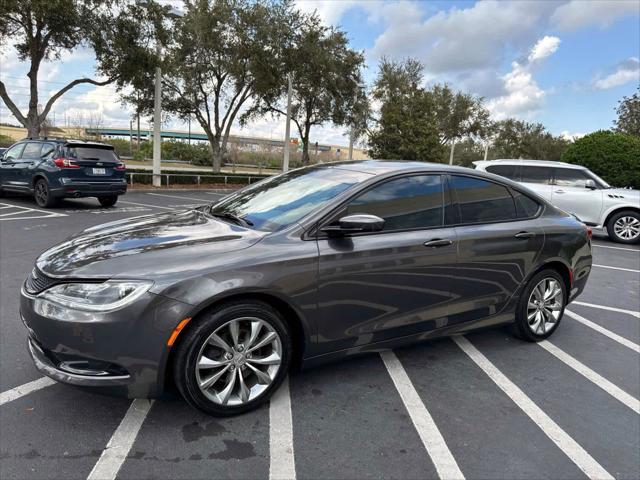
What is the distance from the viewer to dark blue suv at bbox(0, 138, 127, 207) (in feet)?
34.4

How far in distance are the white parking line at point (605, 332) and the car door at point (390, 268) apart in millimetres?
2231

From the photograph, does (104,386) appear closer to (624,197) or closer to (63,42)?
(624,197)

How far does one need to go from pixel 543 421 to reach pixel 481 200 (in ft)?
5.73

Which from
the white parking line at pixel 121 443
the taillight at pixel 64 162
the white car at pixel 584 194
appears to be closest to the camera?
the white parking line at pixel 121 443

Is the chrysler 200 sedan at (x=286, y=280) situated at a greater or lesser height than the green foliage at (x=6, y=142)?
lesser

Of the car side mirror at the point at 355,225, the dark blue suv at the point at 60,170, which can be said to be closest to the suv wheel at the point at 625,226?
the car side mirror at the point at 355,225

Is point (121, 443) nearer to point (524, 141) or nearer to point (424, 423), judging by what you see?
point (424, 423)

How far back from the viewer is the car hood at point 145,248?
8.26 ft

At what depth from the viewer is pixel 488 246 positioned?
12.1 ft

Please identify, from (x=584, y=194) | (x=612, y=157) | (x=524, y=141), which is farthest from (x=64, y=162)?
(x=524, y=141)

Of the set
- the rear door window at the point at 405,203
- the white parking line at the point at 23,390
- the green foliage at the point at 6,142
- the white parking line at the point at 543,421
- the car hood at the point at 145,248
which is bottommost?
the white parking line at the point at 543,421

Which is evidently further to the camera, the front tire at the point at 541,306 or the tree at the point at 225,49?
the tree at the point at 225,49

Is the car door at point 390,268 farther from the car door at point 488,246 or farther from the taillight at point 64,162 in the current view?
the taillight at point 64,162

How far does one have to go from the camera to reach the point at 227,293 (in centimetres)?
256
